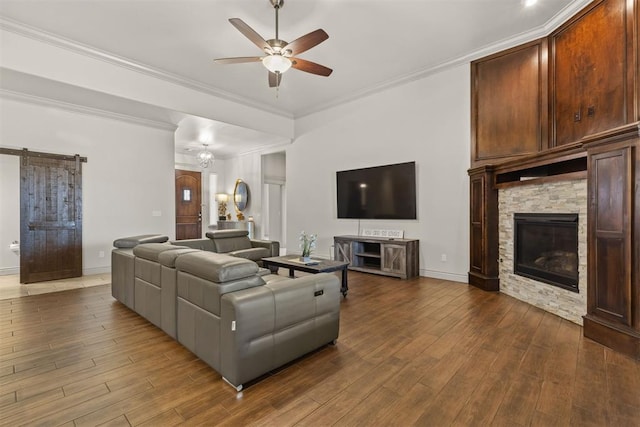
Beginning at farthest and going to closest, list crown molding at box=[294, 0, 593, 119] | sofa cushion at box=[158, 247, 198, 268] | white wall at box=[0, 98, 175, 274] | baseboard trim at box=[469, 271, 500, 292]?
1. white wall at box=[0, 98, 175, 274]
2. baseboard trim at box=[469, 271, 500, 292]
3. crown molding at box=[294, 0, 593, 119]
4. sofa cushion at box=[158, 247, 198, 268]

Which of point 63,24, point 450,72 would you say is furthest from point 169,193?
point 450,72

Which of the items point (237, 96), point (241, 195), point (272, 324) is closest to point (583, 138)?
point (272, 324)

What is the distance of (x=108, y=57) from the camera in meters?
4.53

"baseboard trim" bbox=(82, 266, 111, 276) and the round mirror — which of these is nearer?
"baseboard trim" bbox=(82, 266, 111, 276)

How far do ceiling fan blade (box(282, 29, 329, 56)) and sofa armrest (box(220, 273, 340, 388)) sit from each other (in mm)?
2407

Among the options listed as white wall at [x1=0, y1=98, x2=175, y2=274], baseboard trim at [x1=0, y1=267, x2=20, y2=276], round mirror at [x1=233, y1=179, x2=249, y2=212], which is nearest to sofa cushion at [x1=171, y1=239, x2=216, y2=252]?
white wall at [x1=0, y1=98, x2=175, y2=274]

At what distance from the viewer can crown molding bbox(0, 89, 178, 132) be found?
15.8 feet

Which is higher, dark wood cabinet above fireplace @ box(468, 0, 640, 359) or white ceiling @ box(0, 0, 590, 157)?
white ceiling @ box(0, 0, 590, 157)

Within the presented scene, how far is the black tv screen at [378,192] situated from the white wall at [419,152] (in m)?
0.15

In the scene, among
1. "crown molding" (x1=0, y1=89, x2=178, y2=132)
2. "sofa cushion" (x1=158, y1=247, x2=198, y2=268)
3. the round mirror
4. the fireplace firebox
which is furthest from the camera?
the round mirror

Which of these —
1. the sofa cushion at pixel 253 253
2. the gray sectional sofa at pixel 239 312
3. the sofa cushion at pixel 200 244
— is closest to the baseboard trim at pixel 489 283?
the gray sectional sofa at pixel 239 312

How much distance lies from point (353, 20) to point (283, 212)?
6.88 m

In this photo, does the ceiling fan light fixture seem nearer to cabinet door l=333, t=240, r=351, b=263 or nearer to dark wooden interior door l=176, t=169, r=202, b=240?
cabinet door l=333, t=240, r=351, b=263

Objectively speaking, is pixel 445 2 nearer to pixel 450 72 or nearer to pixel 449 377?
pixel 450 72
